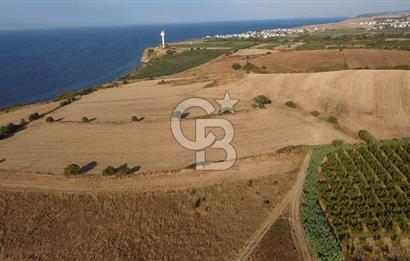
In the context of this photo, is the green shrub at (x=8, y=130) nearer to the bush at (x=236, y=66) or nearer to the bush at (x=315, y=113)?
the bush at (x=315, y=113)

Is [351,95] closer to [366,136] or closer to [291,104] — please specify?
[291,104]

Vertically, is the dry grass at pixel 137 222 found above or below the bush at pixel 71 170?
below

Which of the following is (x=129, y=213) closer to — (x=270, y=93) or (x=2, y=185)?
(x=2, y=185)

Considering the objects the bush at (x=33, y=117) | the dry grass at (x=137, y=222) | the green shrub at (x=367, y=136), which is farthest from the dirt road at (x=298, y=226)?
the bush at (x=33, y=117)

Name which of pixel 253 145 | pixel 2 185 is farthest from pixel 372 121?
pixel 2 185

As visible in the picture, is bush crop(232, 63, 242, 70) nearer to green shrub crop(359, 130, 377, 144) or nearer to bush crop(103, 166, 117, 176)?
green shrub crop(359, 130, 377, 144)

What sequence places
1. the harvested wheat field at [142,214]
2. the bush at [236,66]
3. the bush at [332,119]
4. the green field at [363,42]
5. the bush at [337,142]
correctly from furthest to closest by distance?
the green field at [363,42], the bush at [236,66], the bush at [332,119], the bush at [337,142], the harvested wheat field at [142,214]

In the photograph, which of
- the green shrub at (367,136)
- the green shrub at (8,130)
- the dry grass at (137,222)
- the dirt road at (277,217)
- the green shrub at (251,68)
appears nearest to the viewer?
the dirt road at (277,217)
